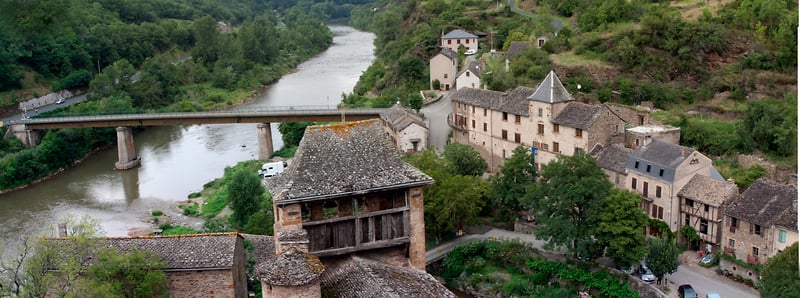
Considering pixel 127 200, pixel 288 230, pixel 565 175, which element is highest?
pixel 288 230

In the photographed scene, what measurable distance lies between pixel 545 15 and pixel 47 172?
4390 centimetres

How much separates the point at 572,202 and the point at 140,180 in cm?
3296

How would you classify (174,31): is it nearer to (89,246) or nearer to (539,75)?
(539,75)

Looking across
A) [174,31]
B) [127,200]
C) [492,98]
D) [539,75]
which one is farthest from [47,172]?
[174,31]

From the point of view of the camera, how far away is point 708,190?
32844mm

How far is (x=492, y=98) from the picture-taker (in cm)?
4459

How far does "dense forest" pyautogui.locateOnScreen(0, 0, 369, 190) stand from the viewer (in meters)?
59.5

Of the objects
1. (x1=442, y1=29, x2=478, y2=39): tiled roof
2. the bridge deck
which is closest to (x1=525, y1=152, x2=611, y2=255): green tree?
the bridge deck

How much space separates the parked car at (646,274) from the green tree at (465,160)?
37.9 feet

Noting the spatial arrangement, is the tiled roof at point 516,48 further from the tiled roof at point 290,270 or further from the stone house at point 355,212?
the tiled roof at point 290,270

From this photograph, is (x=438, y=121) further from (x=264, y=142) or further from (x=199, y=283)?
(x=199, y=283)

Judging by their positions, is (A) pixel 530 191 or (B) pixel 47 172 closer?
(A) pixel 530 191

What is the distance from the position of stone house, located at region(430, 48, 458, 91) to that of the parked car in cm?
3450

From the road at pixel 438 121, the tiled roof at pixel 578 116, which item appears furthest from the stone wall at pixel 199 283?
the road at pixel 438 121
